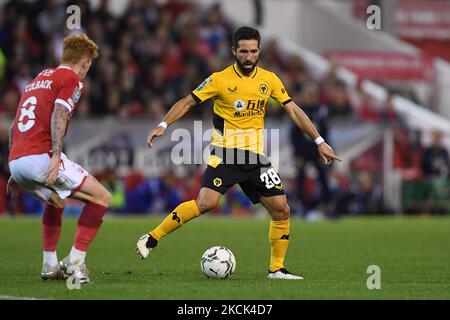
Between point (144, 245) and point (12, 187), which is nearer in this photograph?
point (12, 187)

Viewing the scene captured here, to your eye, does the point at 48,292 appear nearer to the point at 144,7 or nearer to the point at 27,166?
the point at 27,166

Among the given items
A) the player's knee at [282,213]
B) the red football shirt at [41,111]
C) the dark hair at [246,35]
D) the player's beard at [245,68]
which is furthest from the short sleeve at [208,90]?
the red football shirt at [41,111]

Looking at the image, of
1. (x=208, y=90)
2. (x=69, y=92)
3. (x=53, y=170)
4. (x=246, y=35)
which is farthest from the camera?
(x=208, y=90)

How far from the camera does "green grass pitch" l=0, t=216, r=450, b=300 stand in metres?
8.59

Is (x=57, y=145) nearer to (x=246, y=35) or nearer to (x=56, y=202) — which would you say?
(x=56, y=202)

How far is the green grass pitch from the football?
85mm

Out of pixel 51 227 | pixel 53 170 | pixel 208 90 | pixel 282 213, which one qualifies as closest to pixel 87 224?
pixel 51 227

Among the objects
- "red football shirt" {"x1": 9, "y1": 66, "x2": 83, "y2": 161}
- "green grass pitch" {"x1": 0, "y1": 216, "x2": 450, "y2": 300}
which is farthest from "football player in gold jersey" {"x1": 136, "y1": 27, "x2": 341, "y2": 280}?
"red football shirt" {"x1": 9, "y1": 66, "x2": 83, "y2": 161}

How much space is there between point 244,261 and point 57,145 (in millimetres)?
3885

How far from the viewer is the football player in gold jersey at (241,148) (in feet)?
33.3

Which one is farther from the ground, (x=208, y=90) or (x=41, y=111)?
(x=208, y=90)

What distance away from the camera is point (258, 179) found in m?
10.2

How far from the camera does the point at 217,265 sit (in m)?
9.98
